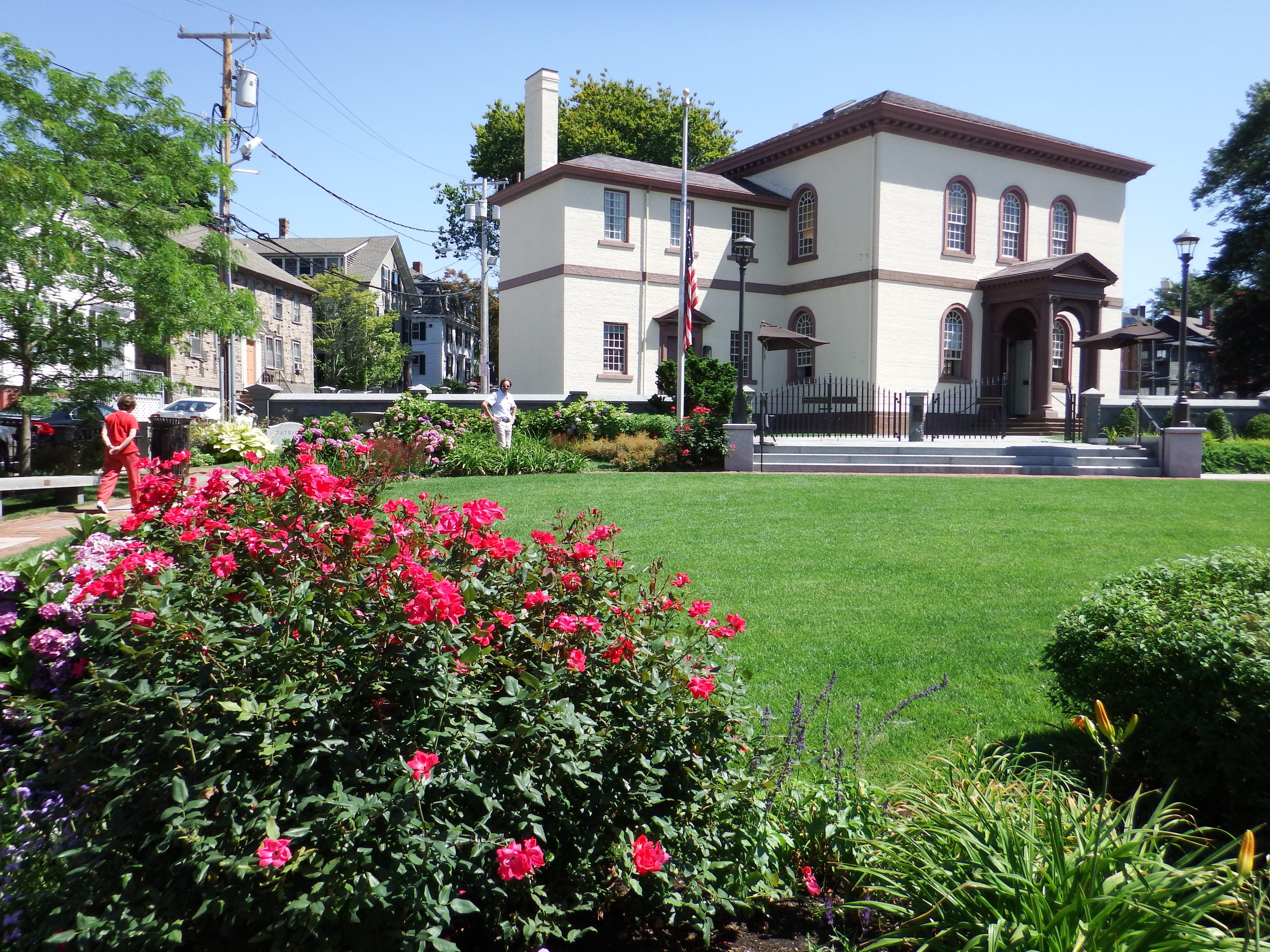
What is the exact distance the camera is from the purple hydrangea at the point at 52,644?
2.76 meters

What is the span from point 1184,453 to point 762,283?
15549 millimetres

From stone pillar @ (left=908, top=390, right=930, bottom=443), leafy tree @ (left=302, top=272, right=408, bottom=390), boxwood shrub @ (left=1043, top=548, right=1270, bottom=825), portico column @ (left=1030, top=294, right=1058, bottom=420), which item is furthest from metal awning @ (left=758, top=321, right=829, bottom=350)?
leafy tree @ (left=302, top=272, right=408, bottom=390)

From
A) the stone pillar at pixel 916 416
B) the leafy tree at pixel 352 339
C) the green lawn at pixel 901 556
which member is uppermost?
the leafy tree at pixel 352 339

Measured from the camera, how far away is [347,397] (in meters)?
22.7

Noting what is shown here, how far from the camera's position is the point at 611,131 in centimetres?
4075

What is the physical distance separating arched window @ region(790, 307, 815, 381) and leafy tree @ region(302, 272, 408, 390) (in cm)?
2586

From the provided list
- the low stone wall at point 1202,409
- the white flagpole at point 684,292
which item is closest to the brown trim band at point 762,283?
the white flagpole at point 684,292

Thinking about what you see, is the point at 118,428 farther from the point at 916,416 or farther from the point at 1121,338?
the point at 1121,338

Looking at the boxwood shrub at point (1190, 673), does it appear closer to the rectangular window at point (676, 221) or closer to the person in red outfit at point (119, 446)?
the person in red outfit at point (119, 446)

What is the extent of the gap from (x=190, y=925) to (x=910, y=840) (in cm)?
221

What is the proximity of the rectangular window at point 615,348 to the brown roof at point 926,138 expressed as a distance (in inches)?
355

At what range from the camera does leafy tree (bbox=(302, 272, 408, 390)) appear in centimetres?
4862

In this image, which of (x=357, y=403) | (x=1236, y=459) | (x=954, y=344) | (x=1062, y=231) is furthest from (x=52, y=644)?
(x=1062, y=231)

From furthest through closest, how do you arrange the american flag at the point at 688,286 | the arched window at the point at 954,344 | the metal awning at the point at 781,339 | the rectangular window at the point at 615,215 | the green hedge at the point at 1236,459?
the arched window at the point at 954,344
the rectangular window at the point at 615,215
the metal awning at the point at 781,339
the american flag at the point at 688,286
the green hedge at the point at 1236,459
